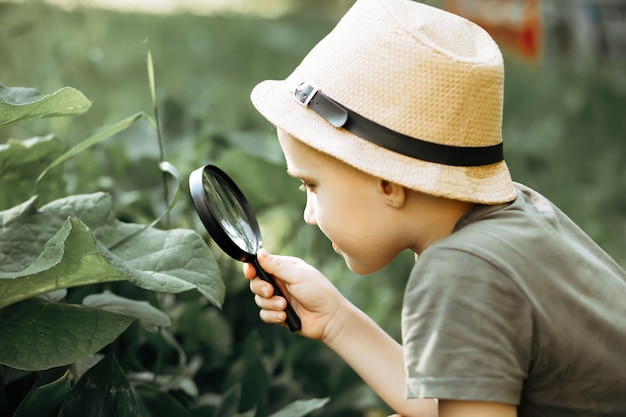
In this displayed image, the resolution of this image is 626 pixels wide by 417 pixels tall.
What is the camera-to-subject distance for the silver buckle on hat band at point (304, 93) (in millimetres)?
1672

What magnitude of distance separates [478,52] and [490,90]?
3.0 inches

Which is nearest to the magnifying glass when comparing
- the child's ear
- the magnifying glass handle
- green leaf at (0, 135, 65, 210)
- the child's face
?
the magnifying glass handle

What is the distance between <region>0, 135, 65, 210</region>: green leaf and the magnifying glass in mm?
383

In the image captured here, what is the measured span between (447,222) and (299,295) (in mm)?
301

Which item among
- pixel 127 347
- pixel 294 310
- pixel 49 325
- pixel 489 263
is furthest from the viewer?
pixel 127 347

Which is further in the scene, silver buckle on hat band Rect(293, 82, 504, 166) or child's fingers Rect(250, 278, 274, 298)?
child's fingers Rect(250, 278, 274, 298)

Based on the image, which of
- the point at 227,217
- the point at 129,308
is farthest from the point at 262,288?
the point at 129,308

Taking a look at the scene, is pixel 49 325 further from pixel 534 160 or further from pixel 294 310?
pixel 534 160

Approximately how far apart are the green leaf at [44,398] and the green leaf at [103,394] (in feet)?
0.09

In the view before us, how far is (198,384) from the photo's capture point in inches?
90.9

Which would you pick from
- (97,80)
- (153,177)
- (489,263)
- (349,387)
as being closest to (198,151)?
(153,177)

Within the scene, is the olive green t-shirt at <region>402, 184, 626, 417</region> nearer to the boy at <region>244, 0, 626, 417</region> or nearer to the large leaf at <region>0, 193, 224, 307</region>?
the boy at <region>244, 0, 626, 417</region>

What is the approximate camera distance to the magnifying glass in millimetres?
1657

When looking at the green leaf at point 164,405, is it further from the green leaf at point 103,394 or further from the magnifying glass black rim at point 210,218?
the magnifying glass black rim at point 210,218
